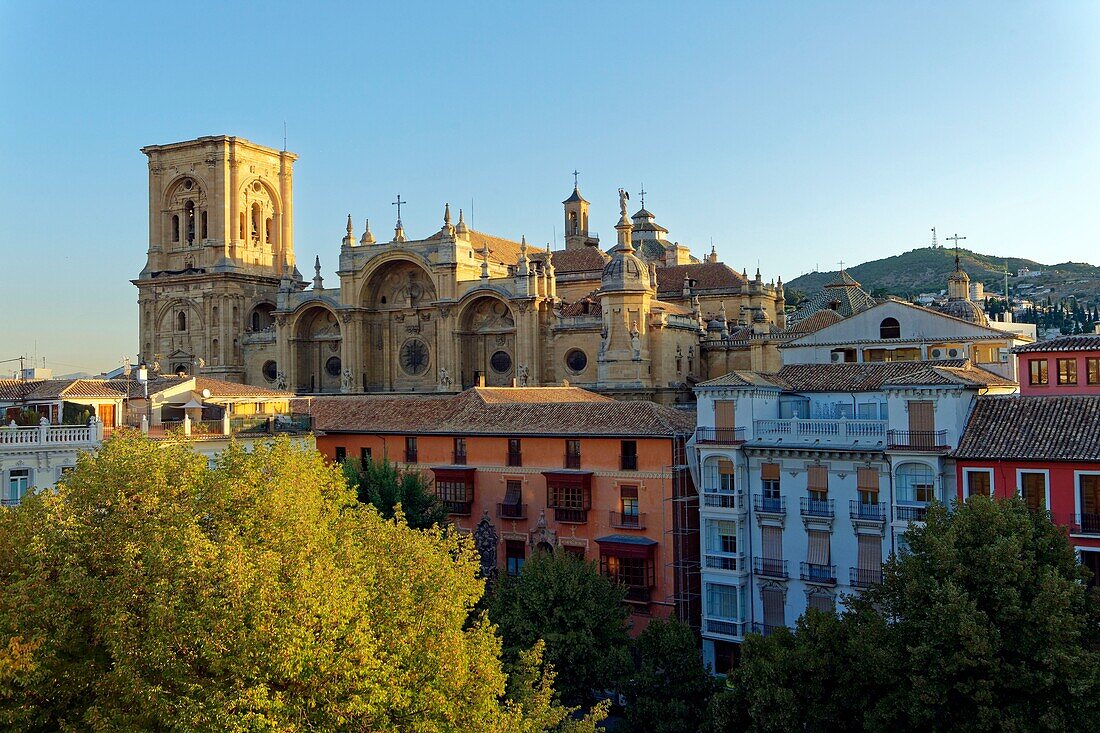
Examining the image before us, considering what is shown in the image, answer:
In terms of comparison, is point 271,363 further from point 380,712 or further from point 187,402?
point 380,712

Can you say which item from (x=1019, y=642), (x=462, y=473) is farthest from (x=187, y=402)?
(x=1019, y=642)

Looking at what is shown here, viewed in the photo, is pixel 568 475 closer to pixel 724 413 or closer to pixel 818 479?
pixel 724 413

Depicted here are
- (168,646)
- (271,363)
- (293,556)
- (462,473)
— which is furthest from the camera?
(271,363)

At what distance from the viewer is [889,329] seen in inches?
1811

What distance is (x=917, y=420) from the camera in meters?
29.4

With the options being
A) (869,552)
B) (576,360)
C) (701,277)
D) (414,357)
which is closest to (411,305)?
(414,357)

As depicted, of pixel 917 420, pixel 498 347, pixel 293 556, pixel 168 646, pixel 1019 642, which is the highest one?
pixel 498 347

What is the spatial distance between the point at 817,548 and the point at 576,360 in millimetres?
31470

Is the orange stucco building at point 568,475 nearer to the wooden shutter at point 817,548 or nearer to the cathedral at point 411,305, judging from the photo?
the wooden shutter at point 817,548

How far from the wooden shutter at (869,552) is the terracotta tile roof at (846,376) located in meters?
4.64

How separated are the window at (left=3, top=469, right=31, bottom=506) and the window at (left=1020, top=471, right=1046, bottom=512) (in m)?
28.2

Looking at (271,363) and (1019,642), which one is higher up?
(271,363)

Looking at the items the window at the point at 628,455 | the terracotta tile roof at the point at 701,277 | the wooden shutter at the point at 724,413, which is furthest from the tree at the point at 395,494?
the terracotta tile roof at the point at 701,277

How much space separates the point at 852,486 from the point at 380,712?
18241mm
